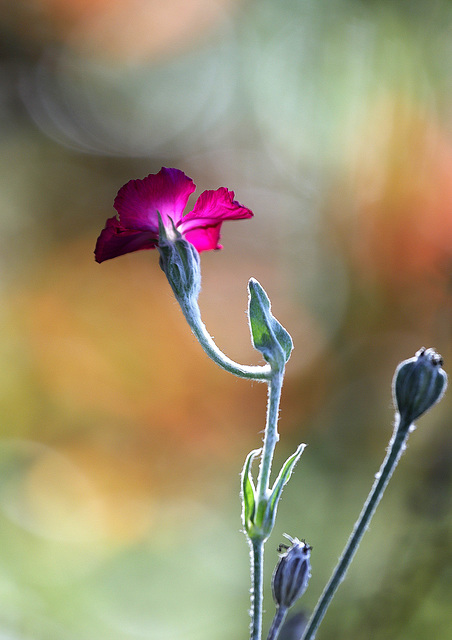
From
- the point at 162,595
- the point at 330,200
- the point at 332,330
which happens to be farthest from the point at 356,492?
the point at 330,200

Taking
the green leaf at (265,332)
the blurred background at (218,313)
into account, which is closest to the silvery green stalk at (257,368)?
the green leaf at (265,332)

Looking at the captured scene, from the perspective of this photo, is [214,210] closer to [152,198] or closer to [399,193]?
[152,198]

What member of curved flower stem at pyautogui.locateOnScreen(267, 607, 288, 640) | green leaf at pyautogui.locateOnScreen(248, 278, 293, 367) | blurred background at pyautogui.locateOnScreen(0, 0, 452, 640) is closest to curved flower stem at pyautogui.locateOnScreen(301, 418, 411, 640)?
curved flower stem at pyautogui.locateOnScreen(267, 607, 288, 640)

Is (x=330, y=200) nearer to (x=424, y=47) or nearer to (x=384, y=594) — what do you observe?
(x=424, y=47)

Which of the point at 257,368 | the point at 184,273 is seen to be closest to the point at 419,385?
the point at 257,368

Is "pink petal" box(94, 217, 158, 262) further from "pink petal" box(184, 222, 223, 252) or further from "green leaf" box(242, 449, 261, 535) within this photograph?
"green leaf" box(242, 449, 261, 535)
